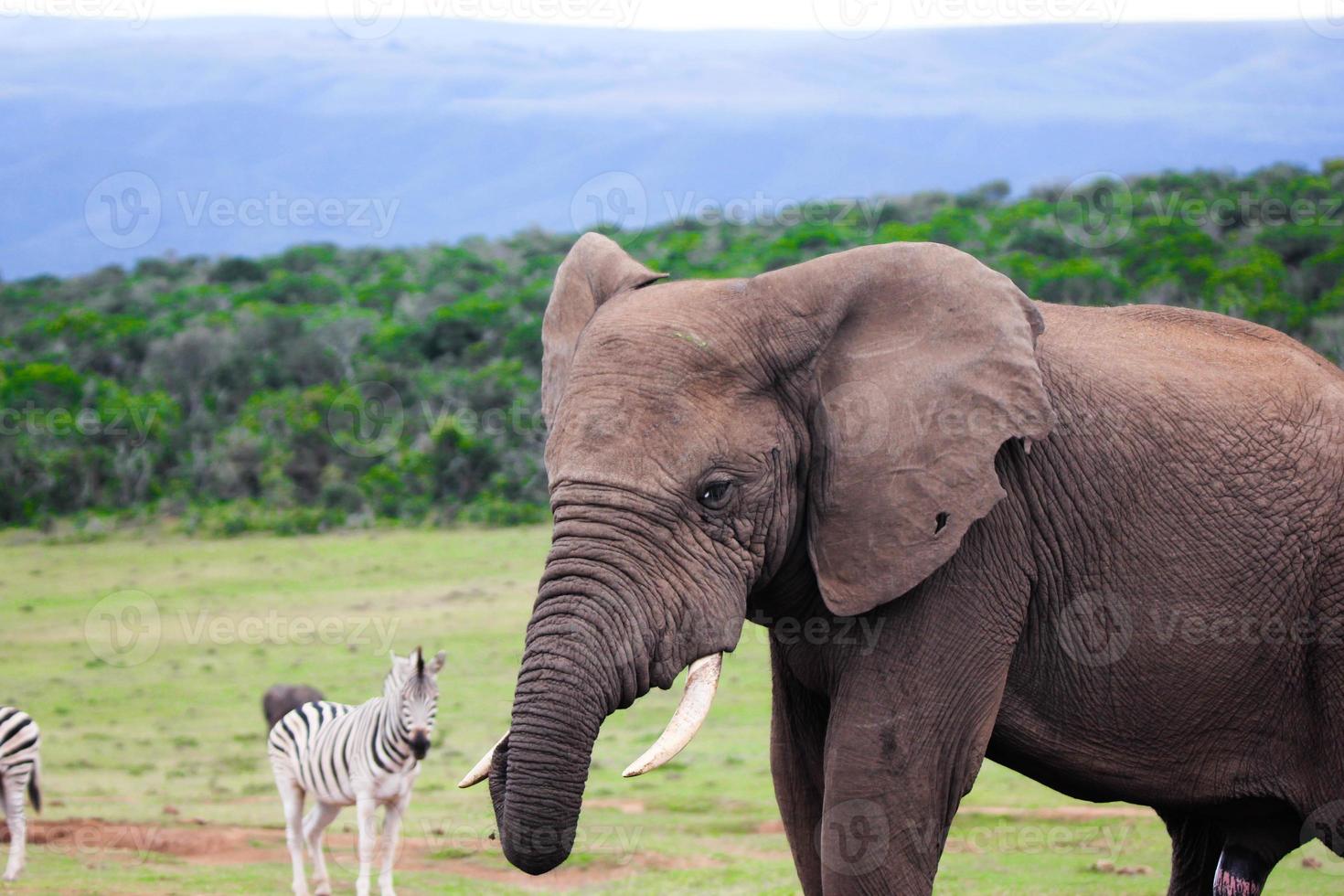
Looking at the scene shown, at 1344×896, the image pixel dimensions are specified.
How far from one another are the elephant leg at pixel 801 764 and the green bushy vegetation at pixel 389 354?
19.1 metres

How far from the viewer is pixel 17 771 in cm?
1007

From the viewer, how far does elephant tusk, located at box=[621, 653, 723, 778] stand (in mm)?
4395

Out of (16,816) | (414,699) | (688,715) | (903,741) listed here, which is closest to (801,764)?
(903,741)

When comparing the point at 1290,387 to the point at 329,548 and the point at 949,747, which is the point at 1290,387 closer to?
the point at 949,747

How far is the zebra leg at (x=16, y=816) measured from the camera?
9.28m

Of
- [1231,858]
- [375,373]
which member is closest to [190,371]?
[375,373]

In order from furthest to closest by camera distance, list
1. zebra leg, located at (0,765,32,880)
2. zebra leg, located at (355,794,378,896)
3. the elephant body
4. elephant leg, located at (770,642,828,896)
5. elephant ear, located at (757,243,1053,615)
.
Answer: zebra leg, located at (0,765,32,880), zebra leg, located at (355,794,378,896), elephant leg, located at (770,642,828,896), the elephant body, elephant ear, located at (757,243,1053,615)

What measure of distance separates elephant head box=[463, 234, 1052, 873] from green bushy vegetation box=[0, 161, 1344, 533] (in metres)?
19.8

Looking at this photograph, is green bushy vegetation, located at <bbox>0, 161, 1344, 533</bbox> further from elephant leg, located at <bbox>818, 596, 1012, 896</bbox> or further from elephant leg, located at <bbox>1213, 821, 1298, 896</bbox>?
elephant leg, located at <bbox>818, 596, 1012, 896</bbox>

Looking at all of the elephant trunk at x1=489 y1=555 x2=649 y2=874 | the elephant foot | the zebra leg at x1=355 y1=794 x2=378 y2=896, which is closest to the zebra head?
the zebra leg at x1=355 y1=794 x2=378 y2=896

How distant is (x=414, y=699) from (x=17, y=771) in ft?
8.86

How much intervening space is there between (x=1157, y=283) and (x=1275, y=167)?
77.6 feet

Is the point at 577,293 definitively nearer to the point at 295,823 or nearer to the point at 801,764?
the point at 801,764

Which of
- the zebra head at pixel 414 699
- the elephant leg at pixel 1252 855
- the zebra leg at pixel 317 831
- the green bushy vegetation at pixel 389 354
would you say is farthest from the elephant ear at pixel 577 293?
the green bushy vegetation at pixel 389 354
